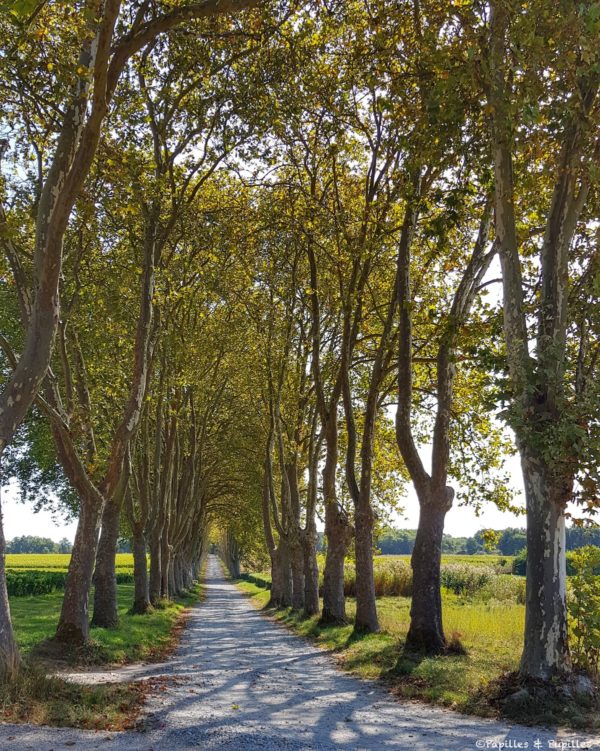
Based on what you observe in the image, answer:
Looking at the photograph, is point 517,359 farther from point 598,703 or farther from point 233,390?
point 233,390

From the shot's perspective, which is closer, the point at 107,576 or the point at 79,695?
the point at 79,695

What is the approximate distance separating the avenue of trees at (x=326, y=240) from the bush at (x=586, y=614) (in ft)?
2.53

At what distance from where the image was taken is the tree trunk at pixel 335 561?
60.8 feet

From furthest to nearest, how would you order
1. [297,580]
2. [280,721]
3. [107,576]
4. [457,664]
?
[297,580] < [107,576] < [457,664] < [280,721]

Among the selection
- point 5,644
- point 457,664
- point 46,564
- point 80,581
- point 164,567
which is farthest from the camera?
point 46,564

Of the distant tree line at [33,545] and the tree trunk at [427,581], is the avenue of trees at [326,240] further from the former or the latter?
the distant tree line at [33,545]

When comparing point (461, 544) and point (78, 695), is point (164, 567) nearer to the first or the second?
point (78, 695)

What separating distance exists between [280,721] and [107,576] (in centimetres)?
1046

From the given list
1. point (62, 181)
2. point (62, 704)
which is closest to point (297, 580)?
point (62, 704)

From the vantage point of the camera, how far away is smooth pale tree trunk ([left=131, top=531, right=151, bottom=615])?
21797 mm

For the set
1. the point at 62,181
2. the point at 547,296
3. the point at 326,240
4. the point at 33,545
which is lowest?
the point at 33,545

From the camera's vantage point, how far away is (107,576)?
1677 centimetres

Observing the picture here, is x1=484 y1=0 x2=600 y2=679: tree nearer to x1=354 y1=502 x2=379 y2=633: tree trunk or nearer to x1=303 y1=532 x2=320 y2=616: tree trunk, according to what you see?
x1=354 y1=502 x2=379 y2=633: tree trunk

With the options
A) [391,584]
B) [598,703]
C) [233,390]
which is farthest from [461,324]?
[391,584]
